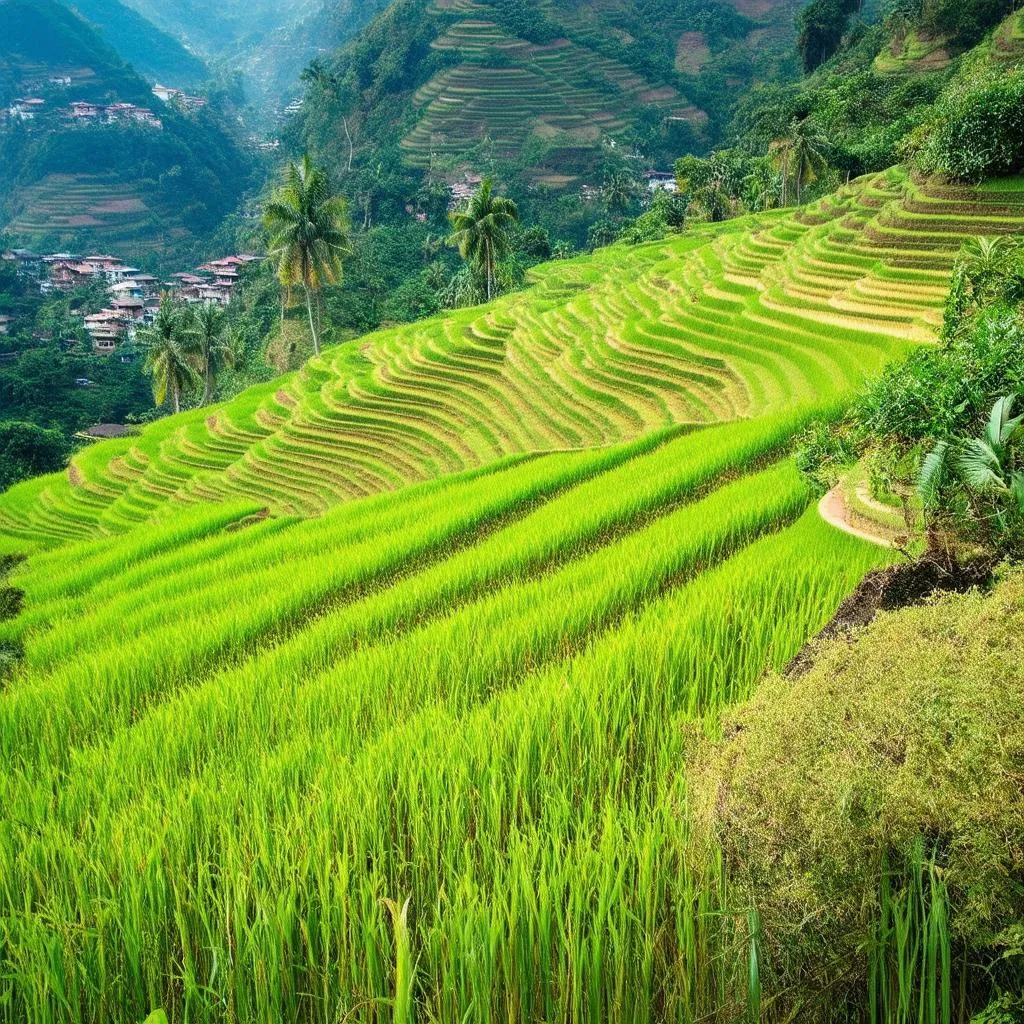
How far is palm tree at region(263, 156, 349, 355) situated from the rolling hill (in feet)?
113

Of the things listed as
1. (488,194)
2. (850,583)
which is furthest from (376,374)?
(850,583)

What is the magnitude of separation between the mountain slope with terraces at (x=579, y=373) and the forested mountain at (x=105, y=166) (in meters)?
55.5

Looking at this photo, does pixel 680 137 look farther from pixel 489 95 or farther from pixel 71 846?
pixel 71 846

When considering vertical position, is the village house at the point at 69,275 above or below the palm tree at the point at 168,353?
above

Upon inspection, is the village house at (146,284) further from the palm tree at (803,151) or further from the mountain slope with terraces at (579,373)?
the palm tree at (803,151)

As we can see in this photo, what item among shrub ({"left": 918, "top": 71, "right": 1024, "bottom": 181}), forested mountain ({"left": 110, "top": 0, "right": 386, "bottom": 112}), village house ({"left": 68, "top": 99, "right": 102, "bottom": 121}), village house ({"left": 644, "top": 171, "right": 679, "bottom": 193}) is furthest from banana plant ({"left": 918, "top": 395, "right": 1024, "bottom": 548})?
forested mountain ({"left": 110, "top": 0, "right": 386, "bottom": 112})

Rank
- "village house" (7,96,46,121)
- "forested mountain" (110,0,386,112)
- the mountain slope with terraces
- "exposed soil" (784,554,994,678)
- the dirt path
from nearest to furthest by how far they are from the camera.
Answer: "exposed soil" (784,554,994,678), the dirt path, the mountain slope with terraces, "village house" (7,96,46,121), "forested mountain" (110,0,386,112)

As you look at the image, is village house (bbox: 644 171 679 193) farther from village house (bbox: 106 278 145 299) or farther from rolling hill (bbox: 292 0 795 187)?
village house (bbox: 106 278 145 299)

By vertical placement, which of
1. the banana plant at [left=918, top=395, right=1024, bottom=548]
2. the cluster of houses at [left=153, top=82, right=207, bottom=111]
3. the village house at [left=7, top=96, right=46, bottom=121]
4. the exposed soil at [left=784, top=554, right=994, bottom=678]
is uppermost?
the cluster of houses at [left=153, top=82, right=207, bottom=111]

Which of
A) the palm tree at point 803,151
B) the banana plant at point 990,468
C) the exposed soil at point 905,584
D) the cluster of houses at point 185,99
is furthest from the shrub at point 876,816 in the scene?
the cluster of houses at point 185,99

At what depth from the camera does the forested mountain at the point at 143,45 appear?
130m

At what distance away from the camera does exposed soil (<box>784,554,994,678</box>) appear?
3.34 metres

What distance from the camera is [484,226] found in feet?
97.7

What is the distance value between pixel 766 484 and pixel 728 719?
5.06 metres
